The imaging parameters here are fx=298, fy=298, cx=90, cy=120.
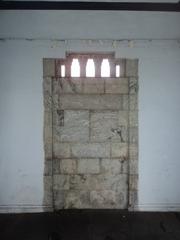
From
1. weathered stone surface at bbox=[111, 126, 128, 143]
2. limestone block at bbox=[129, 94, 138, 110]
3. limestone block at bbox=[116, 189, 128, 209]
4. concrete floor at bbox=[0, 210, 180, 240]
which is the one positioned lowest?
concrete floor at bbox=[0, 210, 180, 240]

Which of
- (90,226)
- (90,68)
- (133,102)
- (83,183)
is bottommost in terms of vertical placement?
(90,226)

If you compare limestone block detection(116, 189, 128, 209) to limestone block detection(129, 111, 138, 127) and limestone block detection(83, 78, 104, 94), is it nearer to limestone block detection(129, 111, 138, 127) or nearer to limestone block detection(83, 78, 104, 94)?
limestone block detection(129, 111, 138, 127)

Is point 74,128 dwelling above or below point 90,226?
above

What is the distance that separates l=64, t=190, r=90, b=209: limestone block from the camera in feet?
14.7

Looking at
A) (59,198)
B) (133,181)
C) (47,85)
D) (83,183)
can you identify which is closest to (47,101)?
(47,85)

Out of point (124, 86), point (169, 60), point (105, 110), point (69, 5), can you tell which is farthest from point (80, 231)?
point (69, 5)

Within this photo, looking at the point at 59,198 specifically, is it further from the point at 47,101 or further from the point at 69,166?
the point at 47,101

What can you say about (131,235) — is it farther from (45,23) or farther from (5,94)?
(45,23)

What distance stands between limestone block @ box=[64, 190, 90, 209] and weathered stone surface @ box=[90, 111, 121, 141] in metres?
0.85

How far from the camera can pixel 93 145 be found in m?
4.48

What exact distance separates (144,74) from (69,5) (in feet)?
4.83

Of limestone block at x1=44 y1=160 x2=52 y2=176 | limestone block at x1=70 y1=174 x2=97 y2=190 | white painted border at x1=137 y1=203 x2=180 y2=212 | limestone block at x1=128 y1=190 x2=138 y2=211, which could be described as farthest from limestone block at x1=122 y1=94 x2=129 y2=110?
white painted border at x1=137 y1=203 x2=180 y2=212

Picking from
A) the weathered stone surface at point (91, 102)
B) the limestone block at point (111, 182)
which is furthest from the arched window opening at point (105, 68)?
the limestone block at point (111, 182)

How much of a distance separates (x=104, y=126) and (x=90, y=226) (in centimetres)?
Answer: 143
